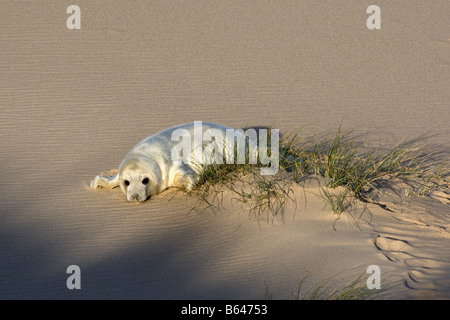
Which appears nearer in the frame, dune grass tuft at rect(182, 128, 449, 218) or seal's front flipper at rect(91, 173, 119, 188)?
dune grass tuft at rect(182, 128, 449, 218)

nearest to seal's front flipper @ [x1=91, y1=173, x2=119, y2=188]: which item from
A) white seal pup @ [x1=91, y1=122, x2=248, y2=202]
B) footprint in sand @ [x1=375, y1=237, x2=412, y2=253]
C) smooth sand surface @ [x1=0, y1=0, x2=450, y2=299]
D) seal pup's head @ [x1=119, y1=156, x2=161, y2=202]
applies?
white seal pup @ [x1=91, y1=122, x2=248, y2=202]

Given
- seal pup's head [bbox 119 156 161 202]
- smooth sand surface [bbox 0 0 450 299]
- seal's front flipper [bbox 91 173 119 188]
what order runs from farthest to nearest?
seal's front flipper [bbox 91 173 119 188], seal pup's head [bbox 119 156 161 202], smooth sand surface [bbox 0 0 450 299]

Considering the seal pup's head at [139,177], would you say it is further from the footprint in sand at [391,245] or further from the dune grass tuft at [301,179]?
the footprint in sand at [391,245]

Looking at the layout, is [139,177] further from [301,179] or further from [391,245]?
[391,245]

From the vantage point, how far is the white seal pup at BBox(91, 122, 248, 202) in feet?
18.9

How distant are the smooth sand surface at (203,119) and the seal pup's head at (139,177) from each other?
0.14 m

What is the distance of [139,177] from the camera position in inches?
225

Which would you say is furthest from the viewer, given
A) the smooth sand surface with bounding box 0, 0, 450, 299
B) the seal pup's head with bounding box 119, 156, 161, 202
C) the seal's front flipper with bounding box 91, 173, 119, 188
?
the seal's front flipper with bounding box 91, 173, 119, 188

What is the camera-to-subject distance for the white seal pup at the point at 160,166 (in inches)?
227

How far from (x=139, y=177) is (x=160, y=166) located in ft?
0.84

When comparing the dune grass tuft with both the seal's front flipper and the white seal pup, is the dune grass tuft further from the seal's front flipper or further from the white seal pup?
the seal's front flipper

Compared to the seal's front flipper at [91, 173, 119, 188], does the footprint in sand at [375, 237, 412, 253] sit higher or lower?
lower

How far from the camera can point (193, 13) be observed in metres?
13.0

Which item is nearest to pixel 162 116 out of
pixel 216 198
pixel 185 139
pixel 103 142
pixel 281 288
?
pixel 103 142
